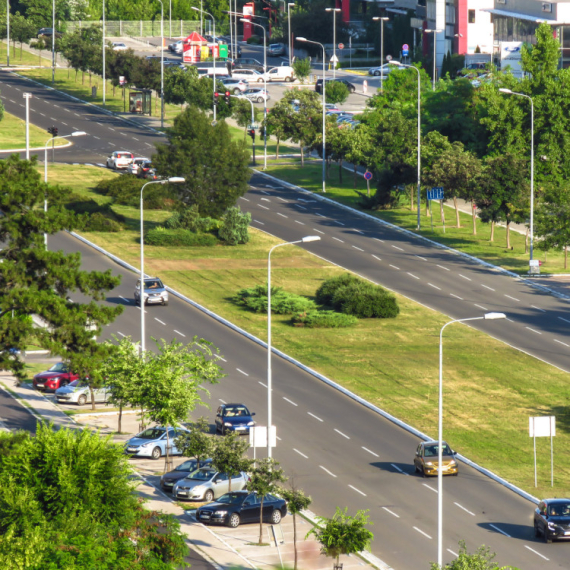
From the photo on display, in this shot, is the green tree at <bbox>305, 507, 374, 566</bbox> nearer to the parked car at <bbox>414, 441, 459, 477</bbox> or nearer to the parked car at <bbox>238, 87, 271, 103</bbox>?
the parked car at <bbox>414, 441, 459, 477</bbox>

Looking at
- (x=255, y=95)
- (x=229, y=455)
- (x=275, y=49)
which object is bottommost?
(x=229, y=455)

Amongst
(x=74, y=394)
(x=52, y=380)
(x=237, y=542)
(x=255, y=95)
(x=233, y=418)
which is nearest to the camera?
(x=237, y=542)

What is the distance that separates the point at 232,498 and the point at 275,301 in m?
28.5

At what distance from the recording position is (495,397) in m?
54.6

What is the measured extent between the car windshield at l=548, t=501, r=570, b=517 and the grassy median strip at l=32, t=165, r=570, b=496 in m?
5.22

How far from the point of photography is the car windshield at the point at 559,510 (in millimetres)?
38156

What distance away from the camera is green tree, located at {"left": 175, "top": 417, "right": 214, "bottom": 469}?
41781mm

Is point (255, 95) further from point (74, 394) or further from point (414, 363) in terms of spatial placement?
point (74, 394)

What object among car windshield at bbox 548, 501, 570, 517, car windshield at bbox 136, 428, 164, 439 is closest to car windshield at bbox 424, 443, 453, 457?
car windshield at bbox 548, 501, 570, 517

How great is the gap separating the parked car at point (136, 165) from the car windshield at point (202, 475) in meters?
57.6

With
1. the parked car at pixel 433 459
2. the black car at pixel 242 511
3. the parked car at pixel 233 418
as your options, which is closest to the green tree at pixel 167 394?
the parked car at pixel 233 418

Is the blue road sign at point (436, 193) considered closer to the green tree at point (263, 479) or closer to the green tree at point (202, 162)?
the green tree at point (202, 162)

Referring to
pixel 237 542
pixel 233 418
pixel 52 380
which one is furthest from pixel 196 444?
pixel 52 380

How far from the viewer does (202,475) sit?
139 feet
